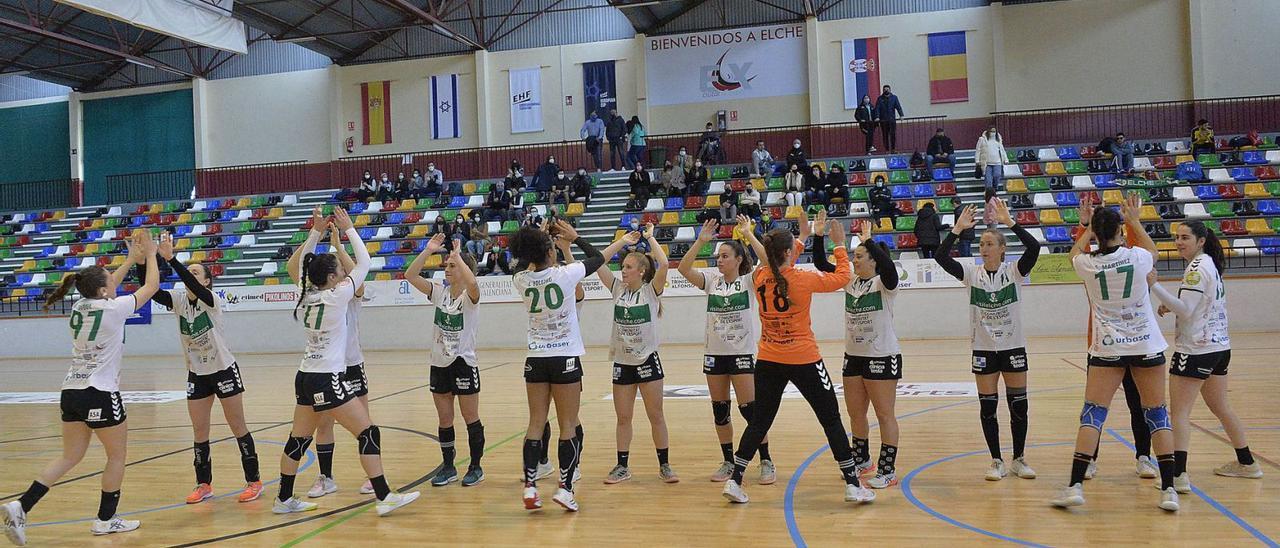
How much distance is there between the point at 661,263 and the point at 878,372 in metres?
1.70

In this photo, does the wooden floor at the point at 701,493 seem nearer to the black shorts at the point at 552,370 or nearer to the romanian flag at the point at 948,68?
the black shorts at the point at 552,370

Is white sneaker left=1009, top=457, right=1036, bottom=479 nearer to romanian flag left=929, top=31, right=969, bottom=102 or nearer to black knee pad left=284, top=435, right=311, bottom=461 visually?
black knee pad left=284, top=435, right=311, bottom=461

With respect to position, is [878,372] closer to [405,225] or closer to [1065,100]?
[405,225]

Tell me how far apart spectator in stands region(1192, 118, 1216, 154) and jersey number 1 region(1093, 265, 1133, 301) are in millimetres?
19542

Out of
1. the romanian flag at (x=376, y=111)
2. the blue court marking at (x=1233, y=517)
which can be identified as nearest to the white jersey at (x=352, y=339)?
the blue court marking at (x=1233, y=517)

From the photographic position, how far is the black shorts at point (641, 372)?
6641 millimetres

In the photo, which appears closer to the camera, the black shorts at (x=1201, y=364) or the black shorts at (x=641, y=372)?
the black shorts at (x=1201, y=364)

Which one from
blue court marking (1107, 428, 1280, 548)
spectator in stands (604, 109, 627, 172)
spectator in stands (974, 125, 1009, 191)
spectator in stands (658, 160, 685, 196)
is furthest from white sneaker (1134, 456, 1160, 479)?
spectator in stands (604, 109, 627, 172)

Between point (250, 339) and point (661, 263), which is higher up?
point (661, 263)

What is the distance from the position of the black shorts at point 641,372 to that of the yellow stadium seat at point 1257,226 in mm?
17541

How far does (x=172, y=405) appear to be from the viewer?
40.0 ft

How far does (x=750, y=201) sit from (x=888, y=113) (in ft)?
18.4

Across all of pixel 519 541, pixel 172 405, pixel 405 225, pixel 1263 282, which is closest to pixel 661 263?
pixel 519 541

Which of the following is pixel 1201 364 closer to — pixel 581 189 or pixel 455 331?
pixel 455 331
